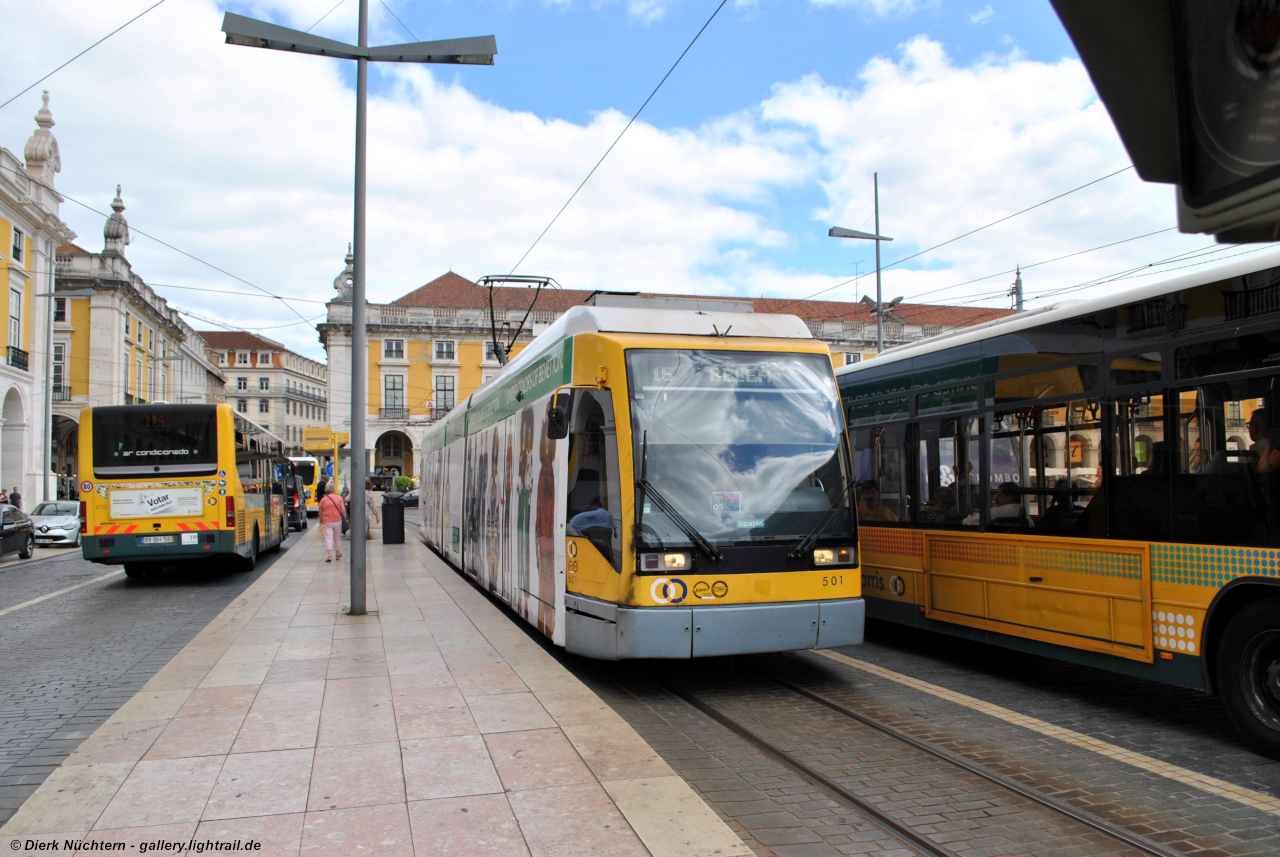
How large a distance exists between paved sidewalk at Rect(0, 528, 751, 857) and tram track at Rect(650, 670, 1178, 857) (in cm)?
92

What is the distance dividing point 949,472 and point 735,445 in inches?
98.9

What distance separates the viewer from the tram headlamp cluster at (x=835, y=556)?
7297 mm

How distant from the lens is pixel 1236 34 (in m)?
1.43

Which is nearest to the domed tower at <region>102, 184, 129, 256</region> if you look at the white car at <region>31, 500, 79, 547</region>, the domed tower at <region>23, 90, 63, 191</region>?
the domed tower at <region>23, 90, 63, 191</region>

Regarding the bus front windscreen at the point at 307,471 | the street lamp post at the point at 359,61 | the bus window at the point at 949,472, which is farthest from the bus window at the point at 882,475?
the bus front windscreen at the point at 307,471

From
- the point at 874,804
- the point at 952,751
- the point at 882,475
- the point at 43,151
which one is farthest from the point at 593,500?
the point at 43,151

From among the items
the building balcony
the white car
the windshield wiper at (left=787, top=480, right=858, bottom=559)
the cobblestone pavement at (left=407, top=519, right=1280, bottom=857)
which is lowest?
the cobblestone pavement at (left=407, top=519, right=1280, bottom=857)

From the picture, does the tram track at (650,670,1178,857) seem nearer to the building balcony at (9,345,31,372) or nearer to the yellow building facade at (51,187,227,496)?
the building balcony at (9,345,31,372)

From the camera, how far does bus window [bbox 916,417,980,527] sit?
834cm

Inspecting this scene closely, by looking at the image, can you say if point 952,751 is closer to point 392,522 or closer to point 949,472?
point 949,472

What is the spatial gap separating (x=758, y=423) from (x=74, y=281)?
62.1 m

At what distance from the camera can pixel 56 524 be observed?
27391 mm

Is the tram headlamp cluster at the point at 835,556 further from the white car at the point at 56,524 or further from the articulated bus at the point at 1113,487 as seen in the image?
the white car at the point at 56,524

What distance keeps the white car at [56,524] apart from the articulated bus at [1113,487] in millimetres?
26178
